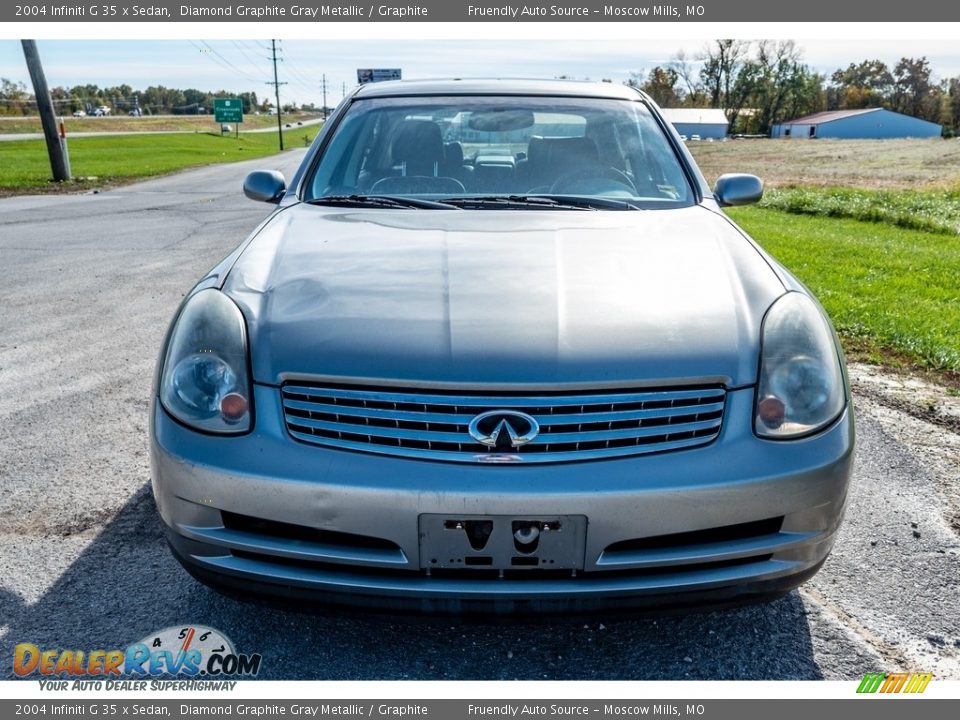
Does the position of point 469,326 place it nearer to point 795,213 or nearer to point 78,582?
point 78,582

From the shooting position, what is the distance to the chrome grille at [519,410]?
203 cm

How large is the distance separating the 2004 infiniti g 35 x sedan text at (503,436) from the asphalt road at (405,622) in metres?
0.20

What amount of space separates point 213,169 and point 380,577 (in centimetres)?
2850

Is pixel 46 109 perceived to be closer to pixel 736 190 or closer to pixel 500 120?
pixel 500 120

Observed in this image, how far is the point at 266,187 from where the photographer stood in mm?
3598

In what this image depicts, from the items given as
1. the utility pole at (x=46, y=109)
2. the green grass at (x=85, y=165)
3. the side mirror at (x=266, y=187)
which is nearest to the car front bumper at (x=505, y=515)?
the side mirror at (x=266, y=187)

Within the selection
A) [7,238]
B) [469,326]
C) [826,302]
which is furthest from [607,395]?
[7,238]

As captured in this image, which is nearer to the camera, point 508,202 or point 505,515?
point 505,515

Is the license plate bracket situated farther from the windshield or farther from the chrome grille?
the windshield

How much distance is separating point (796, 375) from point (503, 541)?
923 mm

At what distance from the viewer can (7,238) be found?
→ 10.4 metres

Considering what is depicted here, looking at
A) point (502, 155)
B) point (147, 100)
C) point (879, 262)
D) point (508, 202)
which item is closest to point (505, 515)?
point (508, 202)

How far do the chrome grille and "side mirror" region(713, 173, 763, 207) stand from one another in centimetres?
173

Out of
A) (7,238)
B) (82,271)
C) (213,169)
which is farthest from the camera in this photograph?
(213,169)
